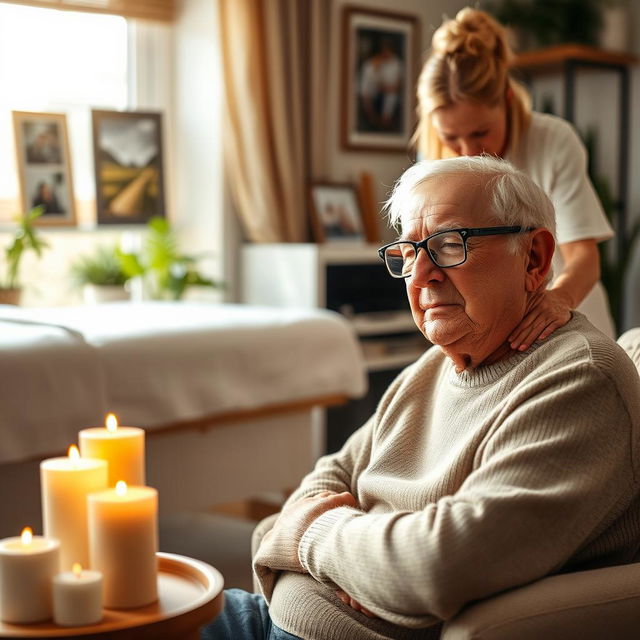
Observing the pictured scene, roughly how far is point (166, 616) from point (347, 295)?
3101 mm

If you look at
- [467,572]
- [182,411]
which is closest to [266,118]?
[182,411]

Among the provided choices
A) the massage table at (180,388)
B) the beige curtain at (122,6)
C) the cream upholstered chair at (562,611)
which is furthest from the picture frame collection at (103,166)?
the cream upholstered chair at (562,611)

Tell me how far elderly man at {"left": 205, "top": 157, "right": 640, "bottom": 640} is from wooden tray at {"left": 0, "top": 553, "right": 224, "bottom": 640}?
0.15 meters

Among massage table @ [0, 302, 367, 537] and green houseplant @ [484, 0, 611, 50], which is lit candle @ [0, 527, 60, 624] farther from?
green houseplant @ [484, 0, 611, 50]

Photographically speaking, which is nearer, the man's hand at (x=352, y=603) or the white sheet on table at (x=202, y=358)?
the man's hand at (x=352, y=603)

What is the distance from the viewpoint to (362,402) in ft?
14.7

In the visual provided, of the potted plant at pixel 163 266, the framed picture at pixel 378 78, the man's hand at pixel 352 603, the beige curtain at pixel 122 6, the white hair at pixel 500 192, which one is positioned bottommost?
the man's hand at pixel 352 603

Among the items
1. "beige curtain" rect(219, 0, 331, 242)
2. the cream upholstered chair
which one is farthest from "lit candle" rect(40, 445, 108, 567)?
"beige curtain" rect(219, 0, 331, 242)

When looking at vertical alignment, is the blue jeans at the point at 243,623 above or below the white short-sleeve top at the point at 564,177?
below

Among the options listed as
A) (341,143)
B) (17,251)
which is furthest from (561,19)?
(17,251)

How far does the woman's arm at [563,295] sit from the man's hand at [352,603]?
404mm

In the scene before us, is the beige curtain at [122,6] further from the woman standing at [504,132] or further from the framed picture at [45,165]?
the woman standing at [504,132]

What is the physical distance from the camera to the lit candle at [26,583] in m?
1.10

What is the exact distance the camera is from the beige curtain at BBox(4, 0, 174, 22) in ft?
12.8
